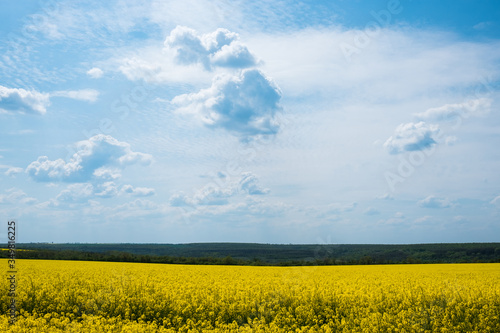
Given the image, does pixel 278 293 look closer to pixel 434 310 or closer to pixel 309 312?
pixel 309 312

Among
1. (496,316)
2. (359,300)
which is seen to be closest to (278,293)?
(359,300)

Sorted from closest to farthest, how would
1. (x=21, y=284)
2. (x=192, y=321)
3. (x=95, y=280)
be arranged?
(x=192, y=321), (x=21, y=284), (x=95, y=280)

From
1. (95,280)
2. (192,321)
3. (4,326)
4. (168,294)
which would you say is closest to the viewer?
(4,326)

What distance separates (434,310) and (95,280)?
1641 cm

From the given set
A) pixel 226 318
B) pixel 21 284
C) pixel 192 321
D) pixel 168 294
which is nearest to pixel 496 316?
pixel 226 318

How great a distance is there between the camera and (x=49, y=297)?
57.2ft

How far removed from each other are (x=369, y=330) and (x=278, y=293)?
4786 mm

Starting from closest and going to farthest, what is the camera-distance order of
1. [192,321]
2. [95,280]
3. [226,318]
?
1. [192,321]
2. [226,318]
3. [95,280]

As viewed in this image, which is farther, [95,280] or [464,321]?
[95,280]

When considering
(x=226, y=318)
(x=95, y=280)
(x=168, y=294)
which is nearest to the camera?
(x=226, y=318)

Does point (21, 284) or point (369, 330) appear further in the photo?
point (21, 284)

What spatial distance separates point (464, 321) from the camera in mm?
14461

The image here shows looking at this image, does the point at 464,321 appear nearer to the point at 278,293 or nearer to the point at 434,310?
the point at 434,310

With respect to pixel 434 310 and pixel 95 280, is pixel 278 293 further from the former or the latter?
pixel 95 280
